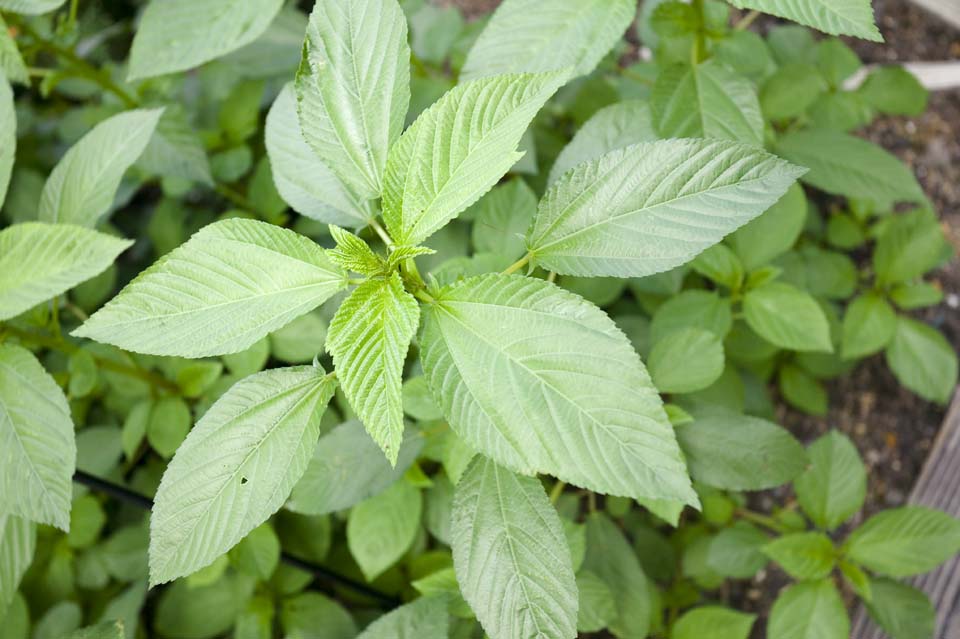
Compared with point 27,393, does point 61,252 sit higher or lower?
higher

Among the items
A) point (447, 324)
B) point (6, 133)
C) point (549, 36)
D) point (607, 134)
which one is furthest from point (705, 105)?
point (6, 133)

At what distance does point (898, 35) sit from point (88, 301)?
2514 mm

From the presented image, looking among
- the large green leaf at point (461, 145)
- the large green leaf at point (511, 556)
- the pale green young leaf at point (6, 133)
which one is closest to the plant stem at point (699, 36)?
the large green leaf at point (461, 145)

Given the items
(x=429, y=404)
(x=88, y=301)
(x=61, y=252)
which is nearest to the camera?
(x=61, y=252)

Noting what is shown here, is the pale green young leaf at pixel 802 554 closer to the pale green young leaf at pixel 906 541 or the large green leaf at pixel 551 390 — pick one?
the pale green young leaf at pixel 906 541

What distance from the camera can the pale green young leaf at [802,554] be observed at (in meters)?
1.35

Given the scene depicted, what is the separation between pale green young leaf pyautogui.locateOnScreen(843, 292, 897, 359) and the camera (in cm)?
169

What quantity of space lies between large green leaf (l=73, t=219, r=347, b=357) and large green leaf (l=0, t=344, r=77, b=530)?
0.27 m

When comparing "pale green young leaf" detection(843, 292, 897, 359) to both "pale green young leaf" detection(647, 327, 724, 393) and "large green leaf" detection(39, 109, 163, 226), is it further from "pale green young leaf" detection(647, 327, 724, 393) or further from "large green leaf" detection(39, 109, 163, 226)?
"large green leaf" detection(39, 109, 163, 226)

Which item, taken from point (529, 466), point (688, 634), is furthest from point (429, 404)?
point (688, 634)

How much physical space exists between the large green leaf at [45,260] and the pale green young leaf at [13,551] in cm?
41

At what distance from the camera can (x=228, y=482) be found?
2.83ft

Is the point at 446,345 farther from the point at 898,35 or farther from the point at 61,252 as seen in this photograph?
the point at 898,35

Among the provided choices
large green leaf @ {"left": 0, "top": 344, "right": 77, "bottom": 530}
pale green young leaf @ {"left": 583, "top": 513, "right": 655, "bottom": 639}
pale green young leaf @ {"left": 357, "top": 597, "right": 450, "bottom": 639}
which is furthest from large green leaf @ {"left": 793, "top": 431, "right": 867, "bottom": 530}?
large green leaf @ {"left": 0, "top": 344, "right": 77, "bottom": 530}
